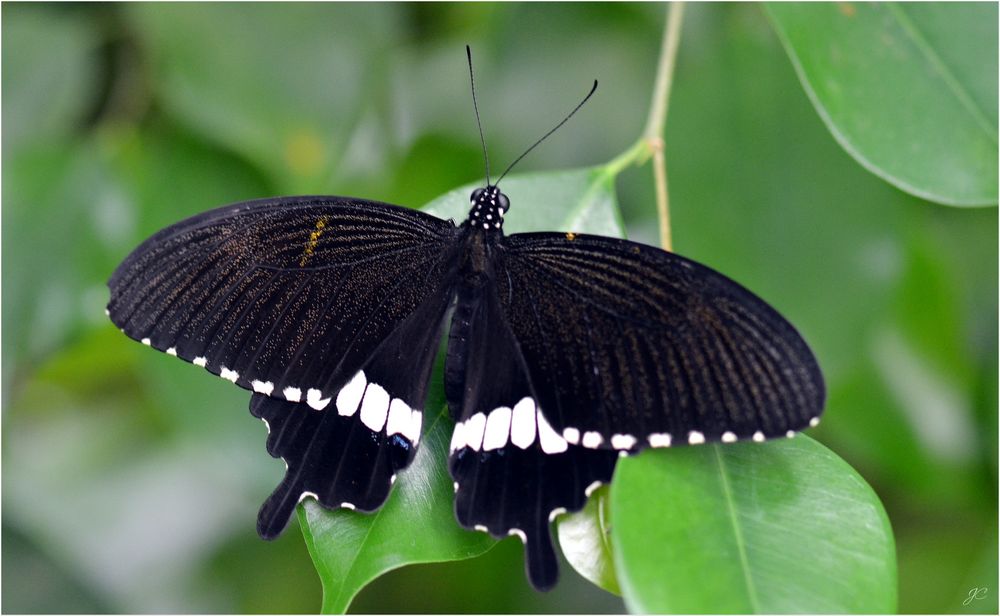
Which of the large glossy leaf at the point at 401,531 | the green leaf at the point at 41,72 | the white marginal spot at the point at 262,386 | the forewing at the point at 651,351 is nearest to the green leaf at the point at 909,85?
the forewing at the point at 651,351

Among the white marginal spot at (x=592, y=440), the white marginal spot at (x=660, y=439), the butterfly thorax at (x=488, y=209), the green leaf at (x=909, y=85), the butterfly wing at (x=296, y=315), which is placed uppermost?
the green leaf at (x=909, y=85)

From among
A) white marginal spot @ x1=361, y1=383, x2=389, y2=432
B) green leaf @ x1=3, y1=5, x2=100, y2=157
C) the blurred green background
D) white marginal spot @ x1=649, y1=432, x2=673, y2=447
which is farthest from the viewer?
green leaf @ x1=3, y1=5, x2=100, y2=157

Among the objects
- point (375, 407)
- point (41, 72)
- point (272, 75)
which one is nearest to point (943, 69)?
point (375, 407)

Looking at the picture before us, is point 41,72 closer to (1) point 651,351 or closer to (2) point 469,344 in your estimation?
(2) point 469,344

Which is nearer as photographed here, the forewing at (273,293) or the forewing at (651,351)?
the forewing at (651,351)

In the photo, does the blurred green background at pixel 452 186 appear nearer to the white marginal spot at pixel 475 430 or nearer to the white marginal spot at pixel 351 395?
the white marginal spot at pixel 351 395

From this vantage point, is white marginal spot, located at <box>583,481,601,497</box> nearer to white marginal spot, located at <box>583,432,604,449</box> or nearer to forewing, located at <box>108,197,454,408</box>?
white marginal spot, located at <box>583,432,604,449</box>

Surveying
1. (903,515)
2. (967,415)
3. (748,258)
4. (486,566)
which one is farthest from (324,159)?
(903,515)
